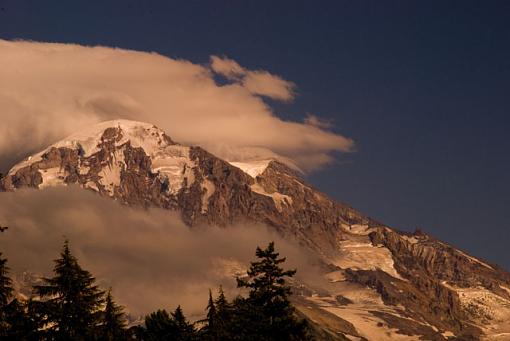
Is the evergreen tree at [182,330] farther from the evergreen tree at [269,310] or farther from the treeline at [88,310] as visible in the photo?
the evergreen tree at [269,310]

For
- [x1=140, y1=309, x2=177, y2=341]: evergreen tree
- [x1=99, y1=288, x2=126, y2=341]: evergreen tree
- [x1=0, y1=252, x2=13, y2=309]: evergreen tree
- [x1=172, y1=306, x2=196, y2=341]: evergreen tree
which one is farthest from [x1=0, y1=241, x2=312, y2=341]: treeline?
[x1=140, y1=309, x2=177, y2=341]: evergreen tree

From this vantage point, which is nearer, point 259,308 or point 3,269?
point 3,269

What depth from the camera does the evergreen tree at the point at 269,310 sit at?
61156mm

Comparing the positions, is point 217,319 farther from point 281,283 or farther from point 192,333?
point 281,283

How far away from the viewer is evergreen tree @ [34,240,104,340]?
60.9m

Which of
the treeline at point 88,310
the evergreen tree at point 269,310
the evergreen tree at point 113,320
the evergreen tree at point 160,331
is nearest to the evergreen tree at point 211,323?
the evergreen tree at point 160,331

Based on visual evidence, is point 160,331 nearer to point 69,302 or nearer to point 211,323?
point 211,323

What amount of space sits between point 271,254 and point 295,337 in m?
5.71

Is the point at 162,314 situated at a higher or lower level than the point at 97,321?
higher

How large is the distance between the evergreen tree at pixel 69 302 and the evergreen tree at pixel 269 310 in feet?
30.4

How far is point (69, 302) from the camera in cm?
6216

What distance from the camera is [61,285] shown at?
62.4 meters

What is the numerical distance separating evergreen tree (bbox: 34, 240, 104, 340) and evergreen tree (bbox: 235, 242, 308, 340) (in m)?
9.26

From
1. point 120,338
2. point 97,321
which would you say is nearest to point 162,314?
point 120,338
